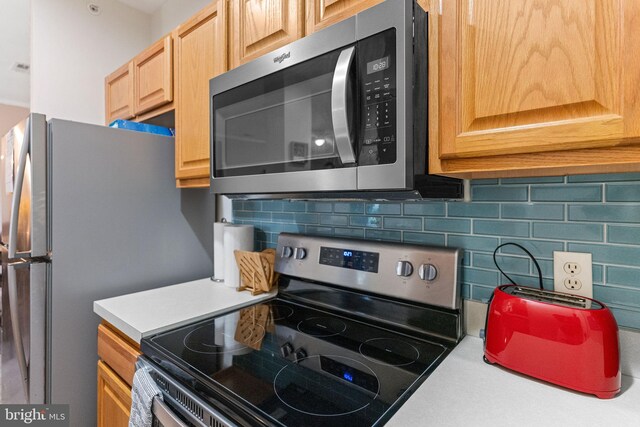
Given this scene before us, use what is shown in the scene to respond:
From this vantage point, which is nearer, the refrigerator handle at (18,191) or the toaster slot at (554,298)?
the toaster slot at (554,298)

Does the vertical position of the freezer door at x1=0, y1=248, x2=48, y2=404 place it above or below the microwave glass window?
below

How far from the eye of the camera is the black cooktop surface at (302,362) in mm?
670

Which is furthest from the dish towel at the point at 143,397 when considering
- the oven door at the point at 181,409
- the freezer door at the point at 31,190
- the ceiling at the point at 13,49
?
the ceiling at the point at 13,49

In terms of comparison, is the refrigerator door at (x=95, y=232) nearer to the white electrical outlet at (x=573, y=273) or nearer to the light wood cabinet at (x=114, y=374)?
the light wood cabinet at (x=114, y=374)

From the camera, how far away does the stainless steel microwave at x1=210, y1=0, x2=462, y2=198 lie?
744 millimetres

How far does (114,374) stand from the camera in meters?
1.20

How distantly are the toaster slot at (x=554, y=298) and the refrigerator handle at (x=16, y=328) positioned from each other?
1827mm

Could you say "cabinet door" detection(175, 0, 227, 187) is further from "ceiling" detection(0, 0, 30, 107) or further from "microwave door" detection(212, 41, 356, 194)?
"ceiling" detection(0, 0, 30, 107)

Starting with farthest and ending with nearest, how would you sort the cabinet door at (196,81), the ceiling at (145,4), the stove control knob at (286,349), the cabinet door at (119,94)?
the ceiling at (145,4) → the cabinet door at (119,94) → the cabinet door at (196,81) → the stove control knob at (286,349)

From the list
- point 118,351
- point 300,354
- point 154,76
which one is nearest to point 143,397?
point 118,351

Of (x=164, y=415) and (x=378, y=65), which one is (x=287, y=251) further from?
(x=378, y=65)

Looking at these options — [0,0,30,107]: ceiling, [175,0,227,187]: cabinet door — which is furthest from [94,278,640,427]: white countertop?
[0,0,30,107]: ceiling

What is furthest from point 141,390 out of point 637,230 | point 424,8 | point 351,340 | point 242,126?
point 637,230

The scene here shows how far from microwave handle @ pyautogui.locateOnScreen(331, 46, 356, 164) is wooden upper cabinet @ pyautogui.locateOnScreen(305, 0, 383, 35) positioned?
15 cm
